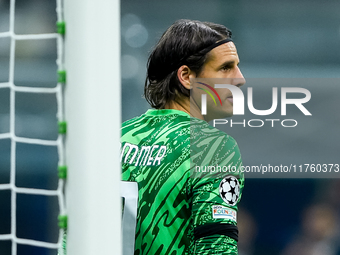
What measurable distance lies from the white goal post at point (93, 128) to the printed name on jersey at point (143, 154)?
1.26 ft

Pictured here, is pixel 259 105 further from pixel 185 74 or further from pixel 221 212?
pixel 221 212

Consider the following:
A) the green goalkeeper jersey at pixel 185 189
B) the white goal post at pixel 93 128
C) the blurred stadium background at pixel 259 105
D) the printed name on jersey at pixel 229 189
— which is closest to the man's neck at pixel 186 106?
the green goalkeeper jersey at pixel 185 189

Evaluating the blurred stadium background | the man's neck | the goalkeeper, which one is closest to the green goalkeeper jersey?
the goalkeeper

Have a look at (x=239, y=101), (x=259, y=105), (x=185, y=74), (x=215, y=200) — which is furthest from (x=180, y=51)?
(x=259, y=105)

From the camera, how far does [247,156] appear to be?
327cm

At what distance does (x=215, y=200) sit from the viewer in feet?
3.17

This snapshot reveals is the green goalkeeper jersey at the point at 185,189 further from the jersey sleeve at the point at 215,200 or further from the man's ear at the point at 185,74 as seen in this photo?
the man's ear at the point at 185,74

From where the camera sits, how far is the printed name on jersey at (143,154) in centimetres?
102

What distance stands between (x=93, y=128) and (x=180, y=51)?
2.03 ft

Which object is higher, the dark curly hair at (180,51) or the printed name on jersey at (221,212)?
the dark curly hair at (180,51)

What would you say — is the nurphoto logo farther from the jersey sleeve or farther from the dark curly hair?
the jersey sleeve

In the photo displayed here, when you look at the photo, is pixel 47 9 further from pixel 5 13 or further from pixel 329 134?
pixel 329 134

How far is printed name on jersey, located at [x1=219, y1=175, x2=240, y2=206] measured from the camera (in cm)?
98

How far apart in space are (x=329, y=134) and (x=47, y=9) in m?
2.46
